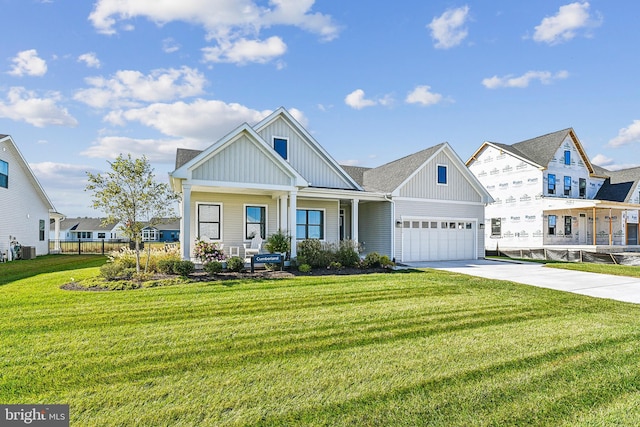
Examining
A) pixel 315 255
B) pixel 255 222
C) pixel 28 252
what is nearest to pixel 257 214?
pixel 255 222

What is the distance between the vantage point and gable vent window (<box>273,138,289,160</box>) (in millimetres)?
16391

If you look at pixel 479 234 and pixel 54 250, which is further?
pixel 54 250

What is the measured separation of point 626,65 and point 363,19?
42.2 feet

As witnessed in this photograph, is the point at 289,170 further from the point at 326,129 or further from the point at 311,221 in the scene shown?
the point at 326,129

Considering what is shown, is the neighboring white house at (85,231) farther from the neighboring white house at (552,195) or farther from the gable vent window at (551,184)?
the gable vent window at (551,184)

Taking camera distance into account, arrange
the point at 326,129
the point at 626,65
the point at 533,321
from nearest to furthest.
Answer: the point at 533,321 < the point at 626,65 < the point at 326,129

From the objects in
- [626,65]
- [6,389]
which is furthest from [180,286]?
[626,65]

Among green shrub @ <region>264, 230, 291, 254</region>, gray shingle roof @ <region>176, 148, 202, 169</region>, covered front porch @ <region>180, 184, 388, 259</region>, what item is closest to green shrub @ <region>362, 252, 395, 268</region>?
covered front porch @ <region>180, 184, 388, 259</region>

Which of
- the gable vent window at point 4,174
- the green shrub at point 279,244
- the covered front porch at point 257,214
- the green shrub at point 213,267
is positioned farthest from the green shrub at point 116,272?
the gable vent window at point 4,174

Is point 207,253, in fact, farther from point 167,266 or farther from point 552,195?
point 552,195

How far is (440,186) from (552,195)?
1497 centimetres

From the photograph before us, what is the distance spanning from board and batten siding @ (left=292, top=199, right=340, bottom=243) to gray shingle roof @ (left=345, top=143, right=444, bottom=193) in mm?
2628

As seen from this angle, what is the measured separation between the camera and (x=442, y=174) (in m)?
18.7

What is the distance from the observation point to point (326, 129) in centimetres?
1881
